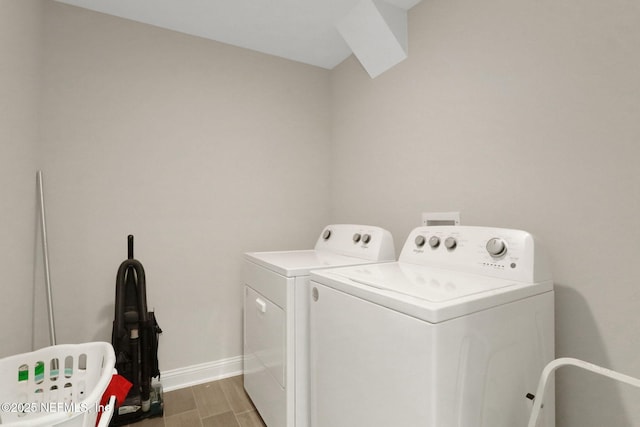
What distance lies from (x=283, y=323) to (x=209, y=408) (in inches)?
34.2

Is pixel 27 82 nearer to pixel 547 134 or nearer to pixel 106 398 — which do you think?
pixel 106 398

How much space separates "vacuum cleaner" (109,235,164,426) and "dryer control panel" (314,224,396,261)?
1060 mm

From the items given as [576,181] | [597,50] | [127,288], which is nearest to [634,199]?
[576,181]

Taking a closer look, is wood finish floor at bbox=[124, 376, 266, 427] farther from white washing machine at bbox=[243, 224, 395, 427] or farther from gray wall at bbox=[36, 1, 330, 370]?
gray wall at bbox=[36, 1, 330, 370]

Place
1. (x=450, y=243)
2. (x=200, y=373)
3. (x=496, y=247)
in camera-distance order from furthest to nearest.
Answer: (x=200, y=373)
(x=450, y=243)
(x=496, y=247)

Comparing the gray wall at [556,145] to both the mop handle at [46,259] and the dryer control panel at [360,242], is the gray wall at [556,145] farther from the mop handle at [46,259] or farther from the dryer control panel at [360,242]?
the mop handle at [46,259]

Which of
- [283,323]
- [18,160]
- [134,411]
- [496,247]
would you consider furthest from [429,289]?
[18,160]

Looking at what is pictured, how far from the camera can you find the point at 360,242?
1.67 meters

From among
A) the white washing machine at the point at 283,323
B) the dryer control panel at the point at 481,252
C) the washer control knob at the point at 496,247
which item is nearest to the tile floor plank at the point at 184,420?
the white washing machine at the point at 283,323

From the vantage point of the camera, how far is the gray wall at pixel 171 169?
1.64m

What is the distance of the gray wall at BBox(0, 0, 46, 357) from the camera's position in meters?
1.18

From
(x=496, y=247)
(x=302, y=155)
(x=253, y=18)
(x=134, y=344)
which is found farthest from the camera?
(x=302, y=155)

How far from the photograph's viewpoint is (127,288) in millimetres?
1608

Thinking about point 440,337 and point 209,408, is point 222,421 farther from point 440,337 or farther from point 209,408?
point 440,337
